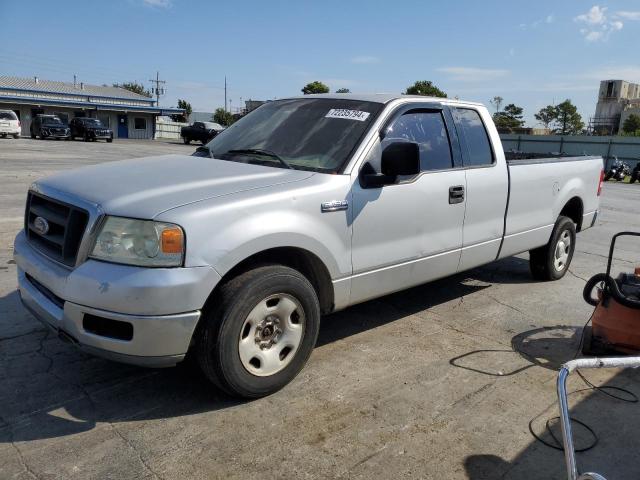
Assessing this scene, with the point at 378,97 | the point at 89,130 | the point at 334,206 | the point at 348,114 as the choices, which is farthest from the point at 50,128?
the point at 334,206

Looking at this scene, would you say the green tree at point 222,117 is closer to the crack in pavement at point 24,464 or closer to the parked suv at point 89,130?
the parked suv at point 89,130

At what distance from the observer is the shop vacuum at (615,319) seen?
3875mm

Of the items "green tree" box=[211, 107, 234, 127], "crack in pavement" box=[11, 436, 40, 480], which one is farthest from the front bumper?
"green tree" box=[211, 107, 234, 127]

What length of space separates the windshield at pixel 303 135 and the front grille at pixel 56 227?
1259 mm

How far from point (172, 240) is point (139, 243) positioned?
0.19m

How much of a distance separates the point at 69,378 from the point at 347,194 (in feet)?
6.97

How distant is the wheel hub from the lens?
3.24 meters

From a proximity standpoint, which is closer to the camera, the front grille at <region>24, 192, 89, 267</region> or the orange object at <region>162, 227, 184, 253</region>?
the orange object at <region>162, 227, 184, 253</region>

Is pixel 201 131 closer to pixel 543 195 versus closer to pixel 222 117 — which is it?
pixel 543 195

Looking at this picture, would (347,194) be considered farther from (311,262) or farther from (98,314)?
(98,314)

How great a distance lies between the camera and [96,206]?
2.98 metres

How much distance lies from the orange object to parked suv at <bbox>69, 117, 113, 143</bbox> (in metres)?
37.2

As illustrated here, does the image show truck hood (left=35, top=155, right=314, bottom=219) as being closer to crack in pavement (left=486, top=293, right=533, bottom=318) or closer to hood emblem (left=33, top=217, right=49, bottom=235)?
hood emblem (left=33, top=217, right=49, bottom=235)

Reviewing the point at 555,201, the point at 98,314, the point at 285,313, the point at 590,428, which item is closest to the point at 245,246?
the point at 285,313
